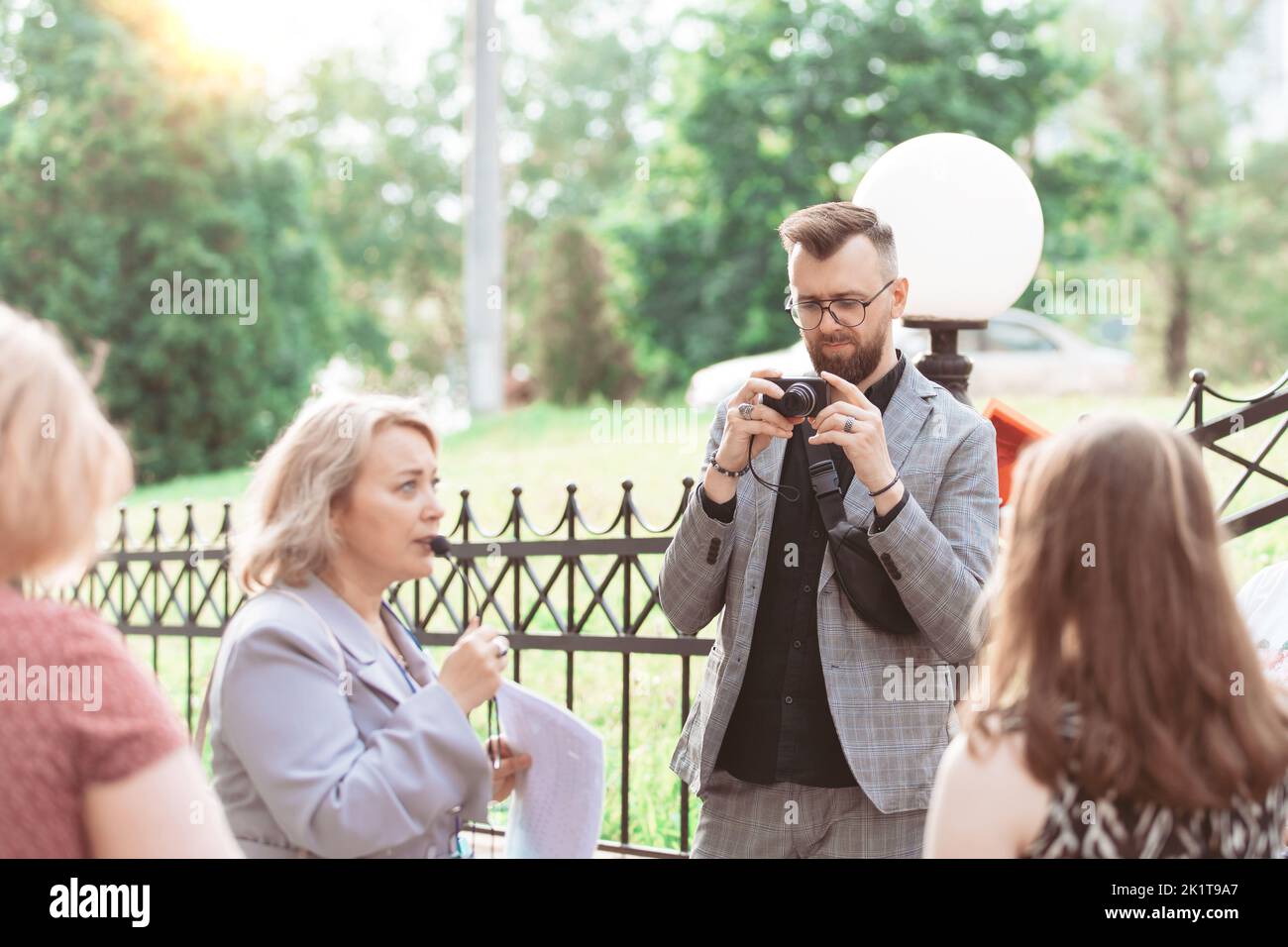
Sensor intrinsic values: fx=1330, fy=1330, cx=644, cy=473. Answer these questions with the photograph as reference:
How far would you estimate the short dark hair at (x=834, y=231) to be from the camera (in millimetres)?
2869

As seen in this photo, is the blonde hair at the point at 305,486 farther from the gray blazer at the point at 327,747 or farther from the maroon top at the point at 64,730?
the maroon top at the point at 64,730

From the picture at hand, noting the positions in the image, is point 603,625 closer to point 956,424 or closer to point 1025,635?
point 956,424

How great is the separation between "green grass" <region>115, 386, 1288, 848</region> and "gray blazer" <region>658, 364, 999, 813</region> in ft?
1.77

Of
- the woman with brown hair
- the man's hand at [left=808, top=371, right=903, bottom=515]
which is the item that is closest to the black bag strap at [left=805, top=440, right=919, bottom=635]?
the man's hand at [left=808, top=371, right=903, bottom=515]

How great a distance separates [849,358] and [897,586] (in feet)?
1.75

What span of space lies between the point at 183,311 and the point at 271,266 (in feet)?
8.70

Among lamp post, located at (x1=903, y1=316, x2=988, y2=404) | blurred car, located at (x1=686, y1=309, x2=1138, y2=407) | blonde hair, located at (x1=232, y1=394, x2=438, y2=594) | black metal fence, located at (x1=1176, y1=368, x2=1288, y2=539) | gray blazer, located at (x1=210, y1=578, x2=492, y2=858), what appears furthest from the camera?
blurred car, located at (x1=686, y1=309, x2=1138, y2=407)

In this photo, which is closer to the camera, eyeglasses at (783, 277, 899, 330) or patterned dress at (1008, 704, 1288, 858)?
patterned dress at (1008, 704, 1288, 858)

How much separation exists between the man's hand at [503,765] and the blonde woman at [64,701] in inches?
36.6

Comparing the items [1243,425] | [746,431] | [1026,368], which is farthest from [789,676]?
[1026,368]

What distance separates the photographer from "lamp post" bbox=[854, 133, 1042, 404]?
140 inches

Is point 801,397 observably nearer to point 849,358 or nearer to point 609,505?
point 849,358

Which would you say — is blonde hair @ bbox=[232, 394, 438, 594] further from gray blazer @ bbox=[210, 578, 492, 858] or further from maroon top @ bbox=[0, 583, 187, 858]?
maroon top @ bbox=[0, 583, 187, 858]

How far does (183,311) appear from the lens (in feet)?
68.7
